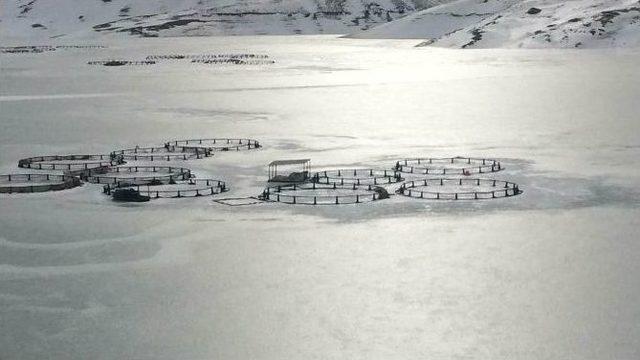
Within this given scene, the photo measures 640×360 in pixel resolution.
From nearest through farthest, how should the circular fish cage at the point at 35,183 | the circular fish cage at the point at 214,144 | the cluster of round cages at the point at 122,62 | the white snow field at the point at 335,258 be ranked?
the white snow field at the point at 335,258, the circular fish cage at the point at 35,183, the circular fish cage at the point at 214,144, the cluster of round cages at the point at 122,62

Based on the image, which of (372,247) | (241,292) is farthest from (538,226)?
(241,292)

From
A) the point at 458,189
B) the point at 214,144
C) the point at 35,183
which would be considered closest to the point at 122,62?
the point at 214,144

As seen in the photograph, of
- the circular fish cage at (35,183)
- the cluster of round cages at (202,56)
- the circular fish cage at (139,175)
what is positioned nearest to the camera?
the circular fish cage at (35,183)

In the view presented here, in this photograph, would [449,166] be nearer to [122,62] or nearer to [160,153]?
[160,153]

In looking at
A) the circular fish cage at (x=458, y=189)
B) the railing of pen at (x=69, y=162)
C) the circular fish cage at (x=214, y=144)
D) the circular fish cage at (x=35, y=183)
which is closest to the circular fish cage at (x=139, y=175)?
the circular fish cage at (x=35, y=183)

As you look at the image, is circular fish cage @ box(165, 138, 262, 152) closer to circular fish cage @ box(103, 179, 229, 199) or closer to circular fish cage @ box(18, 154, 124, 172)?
circular fish cage @ box(18, 154, 124, 172)

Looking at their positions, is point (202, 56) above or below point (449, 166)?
above

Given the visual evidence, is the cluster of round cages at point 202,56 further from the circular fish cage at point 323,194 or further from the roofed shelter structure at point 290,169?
the circular fish cage at point 323,194

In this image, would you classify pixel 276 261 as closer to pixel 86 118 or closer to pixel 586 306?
pixel 586 306
